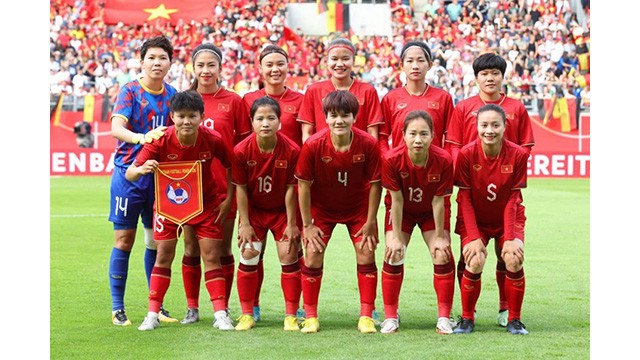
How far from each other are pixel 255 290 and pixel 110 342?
3.99ft

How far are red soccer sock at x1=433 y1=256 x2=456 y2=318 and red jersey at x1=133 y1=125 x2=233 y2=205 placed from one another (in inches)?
67.0

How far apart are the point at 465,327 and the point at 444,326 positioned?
15 centimetres

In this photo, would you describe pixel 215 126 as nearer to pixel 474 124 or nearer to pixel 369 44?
pixel 474 124

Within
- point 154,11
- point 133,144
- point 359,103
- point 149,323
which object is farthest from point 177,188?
point 154,11

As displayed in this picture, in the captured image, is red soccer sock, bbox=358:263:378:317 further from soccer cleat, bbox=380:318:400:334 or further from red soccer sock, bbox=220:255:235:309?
red soccer sock, bbox=220:255:235:309

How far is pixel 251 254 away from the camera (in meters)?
7.07

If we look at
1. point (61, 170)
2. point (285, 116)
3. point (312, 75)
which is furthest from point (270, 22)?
point (285, 116)

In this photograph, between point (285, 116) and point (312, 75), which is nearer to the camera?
point (285, 116)

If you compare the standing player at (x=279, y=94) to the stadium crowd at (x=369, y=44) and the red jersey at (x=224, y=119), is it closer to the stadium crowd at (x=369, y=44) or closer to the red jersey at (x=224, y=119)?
the red jersey at (x=224, y=119)

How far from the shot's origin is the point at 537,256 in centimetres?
1095

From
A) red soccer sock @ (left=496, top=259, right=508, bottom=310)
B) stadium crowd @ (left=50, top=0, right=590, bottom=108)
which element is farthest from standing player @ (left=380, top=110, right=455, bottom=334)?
stadium crowd @ (left=50, top=0, right=590, bottom=108)

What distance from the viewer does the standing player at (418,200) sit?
6.61 metres

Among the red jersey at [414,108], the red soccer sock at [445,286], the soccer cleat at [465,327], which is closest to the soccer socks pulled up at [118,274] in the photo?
the red jersey at [414,108]

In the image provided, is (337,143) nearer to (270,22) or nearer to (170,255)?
(170,255)
